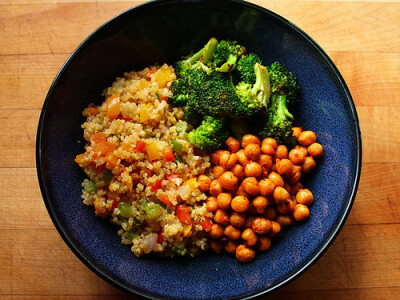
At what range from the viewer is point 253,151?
2438 mm

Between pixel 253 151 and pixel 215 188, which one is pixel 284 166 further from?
pixel 215 188

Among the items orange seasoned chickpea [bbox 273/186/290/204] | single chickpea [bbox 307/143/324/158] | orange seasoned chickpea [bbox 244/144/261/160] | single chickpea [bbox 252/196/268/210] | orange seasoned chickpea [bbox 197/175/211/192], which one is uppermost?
single chickpea [bbox 307/143/324/158]

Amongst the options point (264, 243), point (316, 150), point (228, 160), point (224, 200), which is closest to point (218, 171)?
point (228, 160)

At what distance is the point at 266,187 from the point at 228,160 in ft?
1.07

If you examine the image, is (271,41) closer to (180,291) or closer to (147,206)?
(147,206)

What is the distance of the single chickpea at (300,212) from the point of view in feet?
7.96

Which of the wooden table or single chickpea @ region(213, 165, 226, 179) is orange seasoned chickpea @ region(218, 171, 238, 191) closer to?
single chickpea @ region(213, 165, 226, 179)

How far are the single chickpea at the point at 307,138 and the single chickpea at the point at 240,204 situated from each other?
602 millimetres

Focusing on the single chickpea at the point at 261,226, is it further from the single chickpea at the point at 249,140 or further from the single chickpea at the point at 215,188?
the single chickpea at the point at 249,140

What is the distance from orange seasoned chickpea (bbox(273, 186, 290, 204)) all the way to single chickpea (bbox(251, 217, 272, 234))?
0.55 ft

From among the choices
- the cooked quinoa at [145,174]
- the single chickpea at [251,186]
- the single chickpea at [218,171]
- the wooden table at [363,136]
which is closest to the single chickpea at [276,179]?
the single chickpea at [251,186]

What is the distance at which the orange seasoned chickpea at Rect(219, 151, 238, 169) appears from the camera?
248 centimetres

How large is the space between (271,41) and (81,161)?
1624 mm

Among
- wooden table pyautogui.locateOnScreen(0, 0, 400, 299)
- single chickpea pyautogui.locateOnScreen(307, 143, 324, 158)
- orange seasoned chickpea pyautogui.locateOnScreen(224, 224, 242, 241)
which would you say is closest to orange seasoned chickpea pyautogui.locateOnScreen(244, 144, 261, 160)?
single chickpea pyautogui.locateOnScreen(307, 143, 324, 158)
